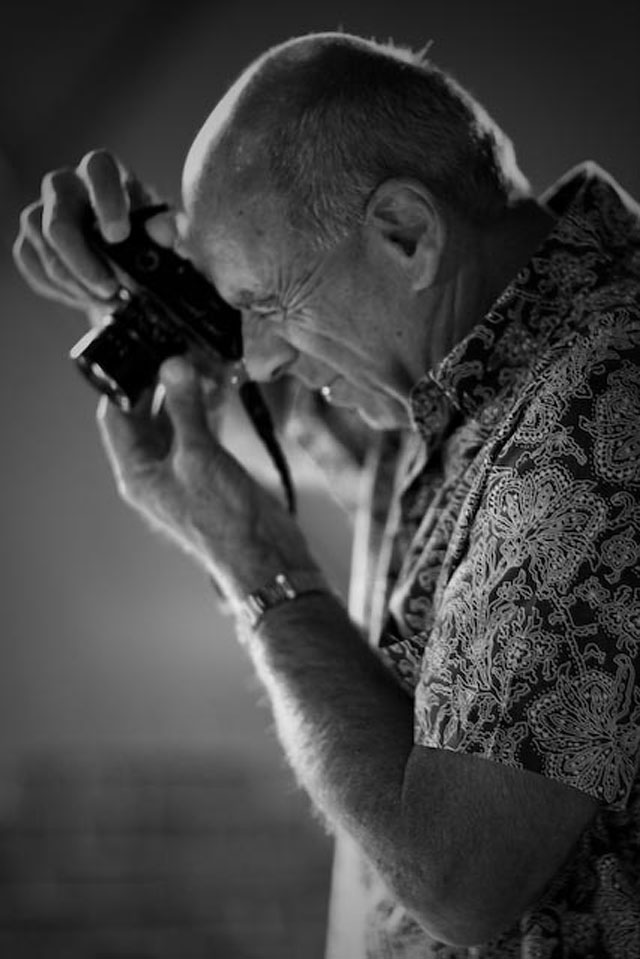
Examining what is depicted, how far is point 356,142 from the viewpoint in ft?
3.21

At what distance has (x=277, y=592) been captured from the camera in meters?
1.00

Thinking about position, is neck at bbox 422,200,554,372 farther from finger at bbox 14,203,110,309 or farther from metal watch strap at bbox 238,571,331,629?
finger at bbox 14,203,110,309

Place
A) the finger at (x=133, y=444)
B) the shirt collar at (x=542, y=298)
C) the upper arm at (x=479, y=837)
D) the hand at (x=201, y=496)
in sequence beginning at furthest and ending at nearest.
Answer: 1. the finger at (x=133, y=444)
2. the hand at (x=201, y=496)
3. the shirt collar at (x=542, y=298)
4. the upper arm at (x=479, y=837)

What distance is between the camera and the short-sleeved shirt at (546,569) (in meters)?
0.75

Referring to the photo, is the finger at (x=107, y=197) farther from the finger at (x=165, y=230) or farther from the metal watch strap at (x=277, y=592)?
the metal watch strap at (x=277, y=592)

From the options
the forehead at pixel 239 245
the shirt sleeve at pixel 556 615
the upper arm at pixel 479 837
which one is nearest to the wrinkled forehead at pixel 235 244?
the forehead at pixel 239 245

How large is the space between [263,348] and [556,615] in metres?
0.47

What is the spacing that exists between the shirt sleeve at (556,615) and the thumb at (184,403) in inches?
14.6

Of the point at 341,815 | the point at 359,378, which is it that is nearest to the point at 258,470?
the point at 359,378

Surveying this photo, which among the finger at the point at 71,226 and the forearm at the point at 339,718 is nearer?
the forearm at the point at 339,718

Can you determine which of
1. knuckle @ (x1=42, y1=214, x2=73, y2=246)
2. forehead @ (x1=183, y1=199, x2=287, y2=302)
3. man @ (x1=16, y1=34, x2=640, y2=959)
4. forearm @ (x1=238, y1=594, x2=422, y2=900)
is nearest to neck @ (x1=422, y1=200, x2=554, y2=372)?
man @ (x1=16, y1=34, x2=640, y2=959)

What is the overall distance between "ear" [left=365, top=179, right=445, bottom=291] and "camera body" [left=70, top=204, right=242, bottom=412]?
18 centimetres

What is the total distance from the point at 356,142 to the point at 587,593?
43 cm

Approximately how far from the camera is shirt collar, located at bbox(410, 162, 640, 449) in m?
0.93
